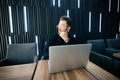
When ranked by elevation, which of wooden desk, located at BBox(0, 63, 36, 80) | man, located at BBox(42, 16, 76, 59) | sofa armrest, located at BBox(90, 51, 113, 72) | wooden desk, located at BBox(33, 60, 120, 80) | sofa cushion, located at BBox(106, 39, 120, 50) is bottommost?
sofa armrest, located at BBox(90, 51, 113, 72)

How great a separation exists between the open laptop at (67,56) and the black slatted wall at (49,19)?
1.86m

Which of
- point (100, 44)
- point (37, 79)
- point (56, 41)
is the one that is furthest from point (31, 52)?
point (100, 44)

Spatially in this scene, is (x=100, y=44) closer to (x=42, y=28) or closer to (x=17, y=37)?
(x=42, y=28)

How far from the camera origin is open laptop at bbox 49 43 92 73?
95 centimetres

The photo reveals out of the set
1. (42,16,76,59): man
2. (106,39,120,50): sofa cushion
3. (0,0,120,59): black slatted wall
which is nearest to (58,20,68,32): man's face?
(42,16,76,59): man

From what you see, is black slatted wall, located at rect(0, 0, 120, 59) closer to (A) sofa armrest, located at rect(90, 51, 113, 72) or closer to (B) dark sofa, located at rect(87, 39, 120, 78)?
(B) dark sofa, located at rect(87, 39, 120, 78)

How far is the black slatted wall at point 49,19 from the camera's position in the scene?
8.46 feet

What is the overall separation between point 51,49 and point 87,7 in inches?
102

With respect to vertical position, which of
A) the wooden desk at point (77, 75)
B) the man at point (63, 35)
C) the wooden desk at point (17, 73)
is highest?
the man at point (63, 35)

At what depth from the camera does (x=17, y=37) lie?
2666 millimetres

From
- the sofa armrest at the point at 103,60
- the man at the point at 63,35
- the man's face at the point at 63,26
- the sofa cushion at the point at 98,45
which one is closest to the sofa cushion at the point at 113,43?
the sofa cushion at the point at 98,45

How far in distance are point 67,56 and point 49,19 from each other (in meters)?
1.97

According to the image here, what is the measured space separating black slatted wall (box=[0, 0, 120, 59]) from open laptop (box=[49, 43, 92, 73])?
73.4 inches

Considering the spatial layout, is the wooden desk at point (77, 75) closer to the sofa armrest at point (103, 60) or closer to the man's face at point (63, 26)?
the man's face at point (63, 26)
